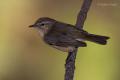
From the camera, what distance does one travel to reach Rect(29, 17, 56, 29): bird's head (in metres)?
3.09

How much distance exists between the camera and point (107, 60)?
4148 millimetres

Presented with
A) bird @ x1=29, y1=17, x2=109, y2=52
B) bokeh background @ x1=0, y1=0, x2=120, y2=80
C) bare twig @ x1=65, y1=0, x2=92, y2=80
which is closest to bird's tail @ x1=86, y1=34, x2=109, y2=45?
bird @ x1=29, y1=17, x2=109, y2=52

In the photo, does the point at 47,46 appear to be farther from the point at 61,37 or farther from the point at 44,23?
the point at 61,37

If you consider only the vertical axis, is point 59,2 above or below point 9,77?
above

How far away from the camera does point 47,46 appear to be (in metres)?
4.28

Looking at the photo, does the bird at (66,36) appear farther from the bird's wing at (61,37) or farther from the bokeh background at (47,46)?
the bokeh background at (47,46)

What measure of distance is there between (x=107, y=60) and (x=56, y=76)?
0.35 meters

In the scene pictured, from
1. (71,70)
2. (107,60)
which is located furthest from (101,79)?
(71,70)

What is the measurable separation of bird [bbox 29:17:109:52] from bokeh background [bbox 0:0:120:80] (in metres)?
1.05

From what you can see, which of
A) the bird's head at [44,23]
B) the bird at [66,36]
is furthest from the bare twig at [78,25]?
the bird's head at [44,23]

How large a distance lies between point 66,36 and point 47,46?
132 centimetres

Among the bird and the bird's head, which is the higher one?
the bird's head

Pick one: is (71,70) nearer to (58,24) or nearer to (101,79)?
(58,24)

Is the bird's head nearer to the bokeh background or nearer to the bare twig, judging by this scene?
the bare twig
